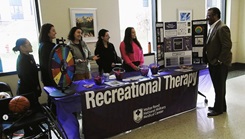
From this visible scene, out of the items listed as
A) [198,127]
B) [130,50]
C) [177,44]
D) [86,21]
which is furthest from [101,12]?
[198,127]

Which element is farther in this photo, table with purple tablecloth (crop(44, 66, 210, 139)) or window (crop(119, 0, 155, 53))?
window (crop(119, 0, 155, 53))

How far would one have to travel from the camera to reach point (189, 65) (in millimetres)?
3758

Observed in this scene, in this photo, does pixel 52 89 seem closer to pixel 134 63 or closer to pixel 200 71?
pixel 134 63

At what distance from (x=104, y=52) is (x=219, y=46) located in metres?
1.82

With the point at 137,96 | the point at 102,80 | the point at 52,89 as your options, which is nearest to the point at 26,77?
the point at 52,89

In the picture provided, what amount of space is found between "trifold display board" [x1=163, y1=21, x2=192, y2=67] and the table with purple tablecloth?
0.26 meters

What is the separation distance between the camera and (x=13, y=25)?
396 centimetres

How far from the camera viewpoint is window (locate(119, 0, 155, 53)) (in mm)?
5332

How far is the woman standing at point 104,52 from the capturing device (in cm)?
374

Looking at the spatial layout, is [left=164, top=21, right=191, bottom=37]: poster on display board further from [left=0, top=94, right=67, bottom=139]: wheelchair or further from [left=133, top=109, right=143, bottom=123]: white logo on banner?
[left=0, top=94, right=67, bottom=139]: wheelchair

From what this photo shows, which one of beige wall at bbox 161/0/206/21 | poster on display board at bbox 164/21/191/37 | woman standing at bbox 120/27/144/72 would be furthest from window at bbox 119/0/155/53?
poster on display board at bbox 164/21/191/37

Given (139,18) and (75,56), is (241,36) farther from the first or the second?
(75,56)

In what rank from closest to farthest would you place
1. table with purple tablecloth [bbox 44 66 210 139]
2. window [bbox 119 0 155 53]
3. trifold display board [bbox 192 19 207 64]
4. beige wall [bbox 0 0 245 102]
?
table with purple tablecloth [bbox 44 66 210 139] < trifold display board [bbox 192 19 207 64] < beige wall [bbox 0 0 245 102] < window [bbox 119 0 155 53]

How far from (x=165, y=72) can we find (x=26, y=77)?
Answer: 6.53 feet
